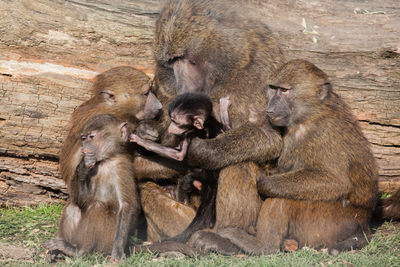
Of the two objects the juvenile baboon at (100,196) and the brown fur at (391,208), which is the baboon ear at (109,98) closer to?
the juvenile baboon at (100,196)

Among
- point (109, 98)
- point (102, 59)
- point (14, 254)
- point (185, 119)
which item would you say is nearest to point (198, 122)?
point (185, 119)

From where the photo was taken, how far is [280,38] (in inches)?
208

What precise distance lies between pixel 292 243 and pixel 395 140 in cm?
169

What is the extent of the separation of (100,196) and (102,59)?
1.45m

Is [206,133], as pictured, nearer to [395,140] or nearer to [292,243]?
[292,243]

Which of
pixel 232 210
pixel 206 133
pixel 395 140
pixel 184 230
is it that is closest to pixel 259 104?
pixel 206 133

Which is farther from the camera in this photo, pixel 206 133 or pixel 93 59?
pixel 93 59

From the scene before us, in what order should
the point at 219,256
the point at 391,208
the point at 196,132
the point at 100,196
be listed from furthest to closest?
the point at 391,208
the point at 196,132
the point at 100,196
the point at 219,256

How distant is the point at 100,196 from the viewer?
Result: 4.27 metres

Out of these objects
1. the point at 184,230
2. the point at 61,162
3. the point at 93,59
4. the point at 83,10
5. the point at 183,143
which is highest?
the point at 83,10

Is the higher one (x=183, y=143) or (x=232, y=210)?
(x=183, y=143)

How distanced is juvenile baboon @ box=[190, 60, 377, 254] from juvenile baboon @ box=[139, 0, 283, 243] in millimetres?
123

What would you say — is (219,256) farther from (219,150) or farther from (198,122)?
(198,122)

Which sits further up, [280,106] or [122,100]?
[280,106]
